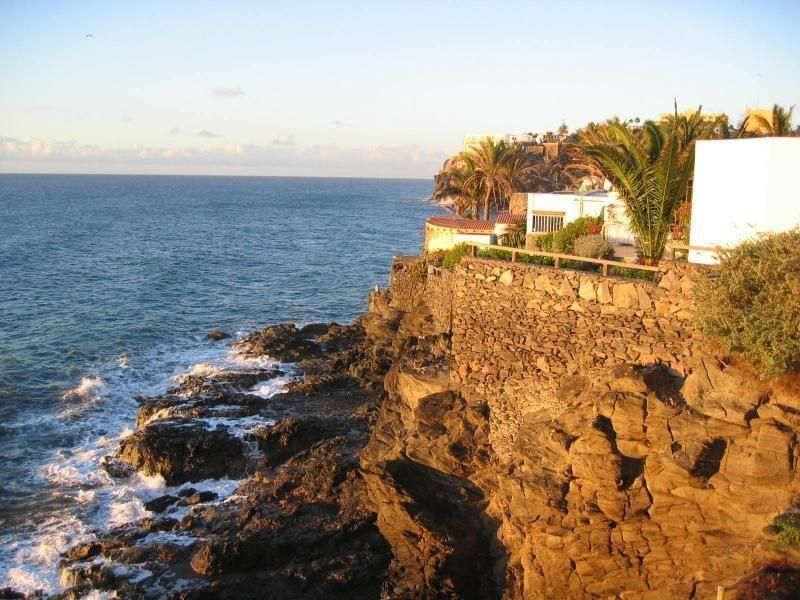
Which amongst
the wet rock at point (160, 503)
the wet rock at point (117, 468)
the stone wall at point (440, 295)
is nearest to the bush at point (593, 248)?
the stone wall at point (440, 295)

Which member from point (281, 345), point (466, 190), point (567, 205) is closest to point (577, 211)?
point (567, 205)

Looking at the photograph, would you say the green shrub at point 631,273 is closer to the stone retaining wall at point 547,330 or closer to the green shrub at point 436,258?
the stone retaining wall at point 547,330

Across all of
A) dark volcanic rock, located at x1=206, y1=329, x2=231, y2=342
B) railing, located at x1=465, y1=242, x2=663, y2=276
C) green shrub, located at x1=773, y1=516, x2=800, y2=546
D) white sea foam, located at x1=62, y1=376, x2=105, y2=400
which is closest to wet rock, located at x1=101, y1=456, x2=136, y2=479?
white sea foam, located at x1=62, y1=376, x2=105, y2=400

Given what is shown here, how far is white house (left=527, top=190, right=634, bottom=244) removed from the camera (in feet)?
74.8

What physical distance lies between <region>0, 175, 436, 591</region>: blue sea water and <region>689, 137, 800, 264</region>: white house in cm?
1784

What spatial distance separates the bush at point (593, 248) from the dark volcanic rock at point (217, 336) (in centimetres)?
2502

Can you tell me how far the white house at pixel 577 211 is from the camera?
74.8 ft

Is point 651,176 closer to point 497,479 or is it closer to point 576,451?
point 576,451

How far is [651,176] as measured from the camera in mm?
18812

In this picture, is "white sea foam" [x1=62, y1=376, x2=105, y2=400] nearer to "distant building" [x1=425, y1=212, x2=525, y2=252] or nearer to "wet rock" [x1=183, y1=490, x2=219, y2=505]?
"wet rock" [x1=183, y1=490, x2=219, y2=505]

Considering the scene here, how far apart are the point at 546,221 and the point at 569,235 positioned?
4771 millimetres

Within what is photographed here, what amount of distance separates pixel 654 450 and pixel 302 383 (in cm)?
1850

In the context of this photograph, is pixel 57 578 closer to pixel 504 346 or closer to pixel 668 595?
pixel 504 346

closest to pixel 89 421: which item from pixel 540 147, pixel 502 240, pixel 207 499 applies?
pixel 207 499
